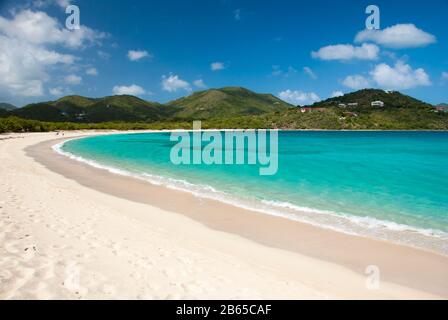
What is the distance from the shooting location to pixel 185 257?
761 cm

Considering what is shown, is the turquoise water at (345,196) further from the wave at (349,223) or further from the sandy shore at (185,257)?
the sandy shore at (185,257)

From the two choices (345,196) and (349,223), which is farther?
(345,196)

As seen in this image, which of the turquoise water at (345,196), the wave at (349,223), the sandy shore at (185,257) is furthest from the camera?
the turquoise water at (345,196)

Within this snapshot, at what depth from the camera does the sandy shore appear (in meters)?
5.86

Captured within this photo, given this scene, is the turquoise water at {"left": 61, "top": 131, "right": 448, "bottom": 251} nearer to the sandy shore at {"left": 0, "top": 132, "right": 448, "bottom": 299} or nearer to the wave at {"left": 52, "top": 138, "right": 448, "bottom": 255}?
the wave at {"left": 52, "top": 138, "right": 448, "bottom": 255}

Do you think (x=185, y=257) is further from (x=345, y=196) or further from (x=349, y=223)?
(x=345, y=196)

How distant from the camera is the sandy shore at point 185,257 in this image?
5.86m

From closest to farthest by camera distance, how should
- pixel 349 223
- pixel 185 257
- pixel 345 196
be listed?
pixel 185 257, pixel 349 223, pixel 345 196

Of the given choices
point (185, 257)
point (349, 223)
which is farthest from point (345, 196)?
point (185, 257)

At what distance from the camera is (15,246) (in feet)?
24.0

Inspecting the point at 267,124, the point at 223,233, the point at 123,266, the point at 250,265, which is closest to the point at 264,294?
the point at 250,265

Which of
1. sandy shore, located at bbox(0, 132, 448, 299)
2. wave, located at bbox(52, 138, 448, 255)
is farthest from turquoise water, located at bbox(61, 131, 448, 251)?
sandy shore, located at bbox(0, 132, 448, 299)

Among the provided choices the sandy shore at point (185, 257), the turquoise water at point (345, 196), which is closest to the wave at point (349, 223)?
the turquoise water at point (345, 196)

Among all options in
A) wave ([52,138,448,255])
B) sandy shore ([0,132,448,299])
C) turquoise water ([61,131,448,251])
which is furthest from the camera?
turquoise water ([61,131,448,251])
